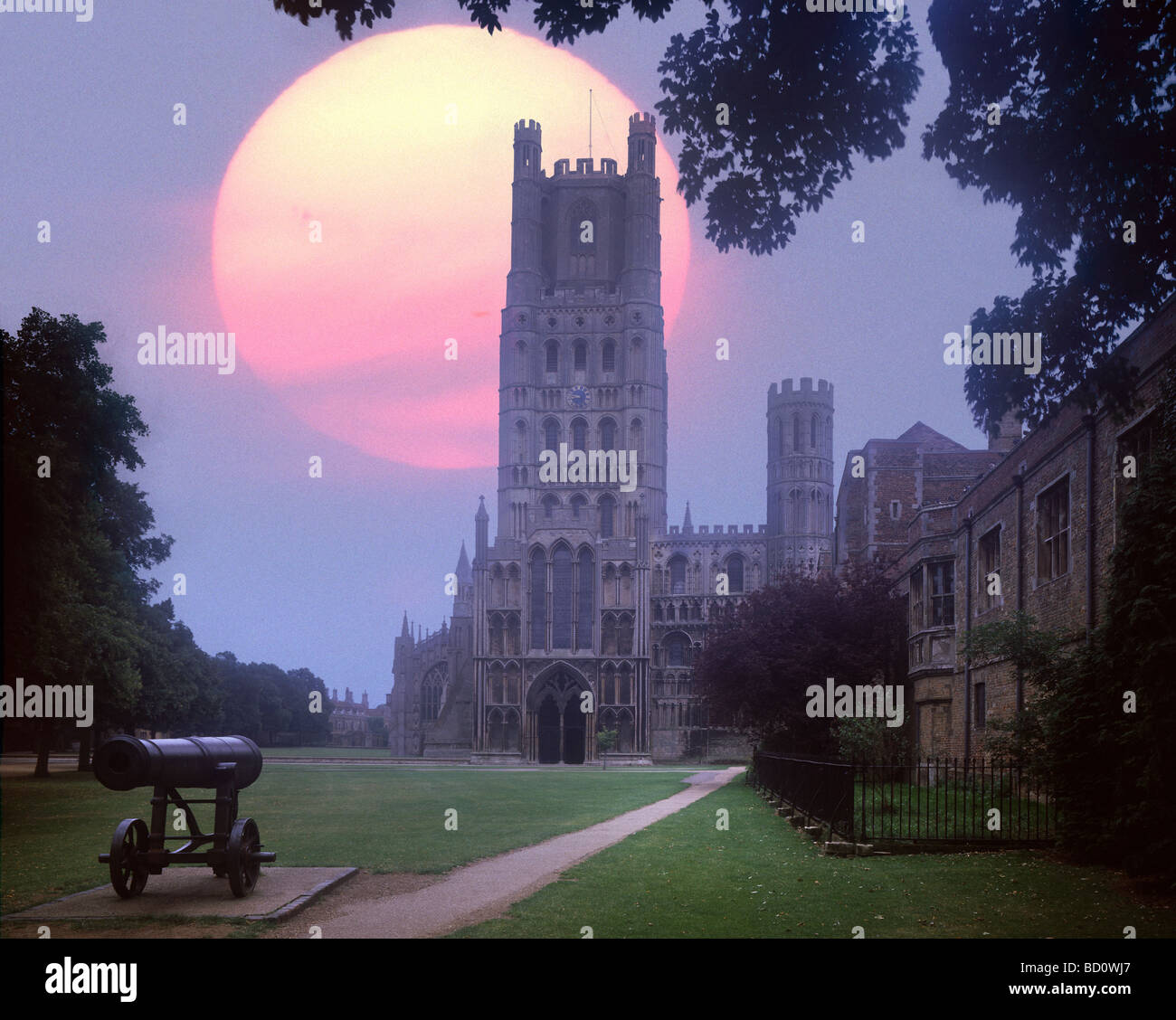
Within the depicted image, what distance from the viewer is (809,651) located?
35.5 m

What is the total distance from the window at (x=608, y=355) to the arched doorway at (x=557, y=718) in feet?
81.1

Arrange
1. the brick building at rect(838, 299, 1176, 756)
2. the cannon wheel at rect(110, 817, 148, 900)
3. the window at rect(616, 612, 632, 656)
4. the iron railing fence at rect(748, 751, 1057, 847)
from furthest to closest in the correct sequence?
the window at rect(616, 612, 632, 656) → the brick building at rect(838, 299, 1176, 756) → the iron railing fence at rect(748, 751, 1057, 847) → the cannon wheel at rect(110, 817, 148, 900)

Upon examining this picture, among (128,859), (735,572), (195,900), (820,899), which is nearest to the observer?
(195,900)

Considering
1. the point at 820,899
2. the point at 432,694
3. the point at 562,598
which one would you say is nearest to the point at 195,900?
the point at 820,899

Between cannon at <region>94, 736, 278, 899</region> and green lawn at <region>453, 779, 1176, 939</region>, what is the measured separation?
9.37 ft

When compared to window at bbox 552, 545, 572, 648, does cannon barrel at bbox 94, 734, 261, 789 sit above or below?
below

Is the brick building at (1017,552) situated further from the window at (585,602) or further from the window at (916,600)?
the window at (585,602)

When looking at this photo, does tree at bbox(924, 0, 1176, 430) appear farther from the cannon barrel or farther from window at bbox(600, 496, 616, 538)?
window at bbox(600, 496, 616, 538)

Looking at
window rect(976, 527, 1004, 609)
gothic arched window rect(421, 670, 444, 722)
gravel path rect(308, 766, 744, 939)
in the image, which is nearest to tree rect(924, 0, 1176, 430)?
gravel path rect(308, 766, 744, 939)

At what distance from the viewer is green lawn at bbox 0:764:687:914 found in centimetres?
1502

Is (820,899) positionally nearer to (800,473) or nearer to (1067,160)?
(1067,160)

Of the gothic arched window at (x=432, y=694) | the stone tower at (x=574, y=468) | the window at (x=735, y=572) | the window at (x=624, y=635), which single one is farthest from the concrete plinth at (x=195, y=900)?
the gothic arched window at (x=432, y=694)

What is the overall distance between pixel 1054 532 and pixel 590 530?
61884 mm
